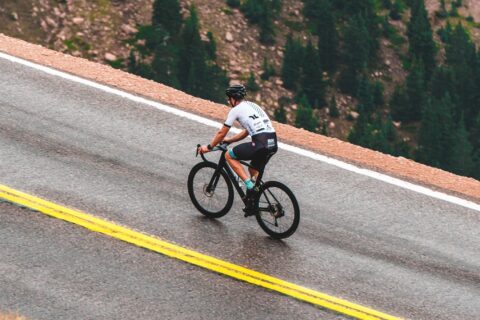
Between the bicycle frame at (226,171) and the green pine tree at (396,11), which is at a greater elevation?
the bicycle frame at (226,171)

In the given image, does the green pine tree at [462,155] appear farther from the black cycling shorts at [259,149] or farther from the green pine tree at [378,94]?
the black cycling shorts at [259,149]

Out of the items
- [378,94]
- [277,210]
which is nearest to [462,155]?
[378,94]

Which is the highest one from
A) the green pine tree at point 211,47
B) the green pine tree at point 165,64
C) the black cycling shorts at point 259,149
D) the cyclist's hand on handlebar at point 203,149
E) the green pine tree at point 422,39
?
the black cycling shorts at point 259,149

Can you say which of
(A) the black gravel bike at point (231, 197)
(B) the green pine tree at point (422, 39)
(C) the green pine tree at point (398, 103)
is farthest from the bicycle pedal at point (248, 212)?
(B) the green pine tree at point (422, 39)

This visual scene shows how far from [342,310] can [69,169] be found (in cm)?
448

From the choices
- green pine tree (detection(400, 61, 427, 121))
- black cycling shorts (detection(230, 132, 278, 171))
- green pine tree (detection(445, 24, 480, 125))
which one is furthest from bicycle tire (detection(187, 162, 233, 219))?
green pine tree (detection(445, 24, 480, 125))

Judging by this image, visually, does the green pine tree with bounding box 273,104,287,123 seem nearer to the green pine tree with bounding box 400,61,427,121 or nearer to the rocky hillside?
the rocky hillside

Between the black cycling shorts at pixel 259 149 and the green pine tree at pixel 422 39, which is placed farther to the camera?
the green pine tree at pixel 422 39

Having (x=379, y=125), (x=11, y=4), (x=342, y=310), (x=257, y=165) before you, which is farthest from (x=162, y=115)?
(x=379, y=125)

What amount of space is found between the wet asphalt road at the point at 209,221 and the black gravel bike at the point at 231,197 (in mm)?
176

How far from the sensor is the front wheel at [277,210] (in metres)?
8.91

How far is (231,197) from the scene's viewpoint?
30.9 ft

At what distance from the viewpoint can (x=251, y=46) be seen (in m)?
135

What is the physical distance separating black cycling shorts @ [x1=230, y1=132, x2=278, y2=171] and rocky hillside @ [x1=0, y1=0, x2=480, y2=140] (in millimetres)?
101726
